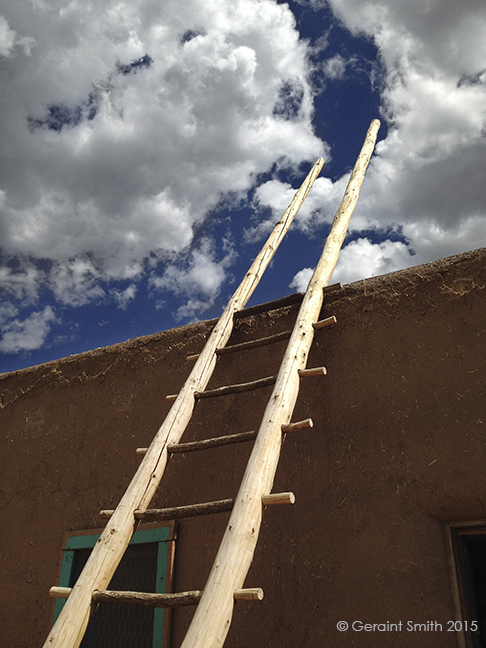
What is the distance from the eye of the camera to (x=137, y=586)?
2689 mm

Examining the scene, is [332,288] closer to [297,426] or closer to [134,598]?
[297,426]

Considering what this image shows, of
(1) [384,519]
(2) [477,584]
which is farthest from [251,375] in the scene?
(2) [477,584]

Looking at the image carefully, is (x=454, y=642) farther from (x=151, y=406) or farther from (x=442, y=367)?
(x=151, y=406)

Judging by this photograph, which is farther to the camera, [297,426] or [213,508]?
[297,426]

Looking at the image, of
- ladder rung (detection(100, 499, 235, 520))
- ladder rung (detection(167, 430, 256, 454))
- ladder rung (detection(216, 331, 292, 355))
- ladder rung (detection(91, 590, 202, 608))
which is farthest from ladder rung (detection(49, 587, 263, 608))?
ladder rung (detection(216, 331, 292, 355))

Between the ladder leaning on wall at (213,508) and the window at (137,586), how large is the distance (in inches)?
27.1

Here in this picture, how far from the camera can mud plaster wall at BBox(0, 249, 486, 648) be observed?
2.11 m

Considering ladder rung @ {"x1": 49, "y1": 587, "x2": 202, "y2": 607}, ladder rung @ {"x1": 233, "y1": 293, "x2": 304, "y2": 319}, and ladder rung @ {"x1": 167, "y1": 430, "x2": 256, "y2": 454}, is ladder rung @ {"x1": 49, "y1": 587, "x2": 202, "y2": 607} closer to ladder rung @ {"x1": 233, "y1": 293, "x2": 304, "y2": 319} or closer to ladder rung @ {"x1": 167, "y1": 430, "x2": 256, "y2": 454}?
ladder rung @ {"x1": 167, "y1": 430, "x2": 256, "y2": 454}

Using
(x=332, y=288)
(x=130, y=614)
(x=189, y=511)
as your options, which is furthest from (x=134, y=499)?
(x=332, y=288)

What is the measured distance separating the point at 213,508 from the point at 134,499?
0.37 metres

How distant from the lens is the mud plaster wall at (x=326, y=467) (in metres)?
2.11

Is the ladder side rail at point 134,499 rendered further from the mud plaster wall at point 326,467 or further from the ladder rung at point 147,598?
the mud plaster wall at point 326,467

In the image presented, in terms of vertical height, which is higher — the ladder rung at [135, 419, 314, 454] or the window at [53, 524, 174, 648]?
the ladder rung at [135, 419, 314, 454]

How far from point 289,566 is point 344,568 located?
0.27 meters
